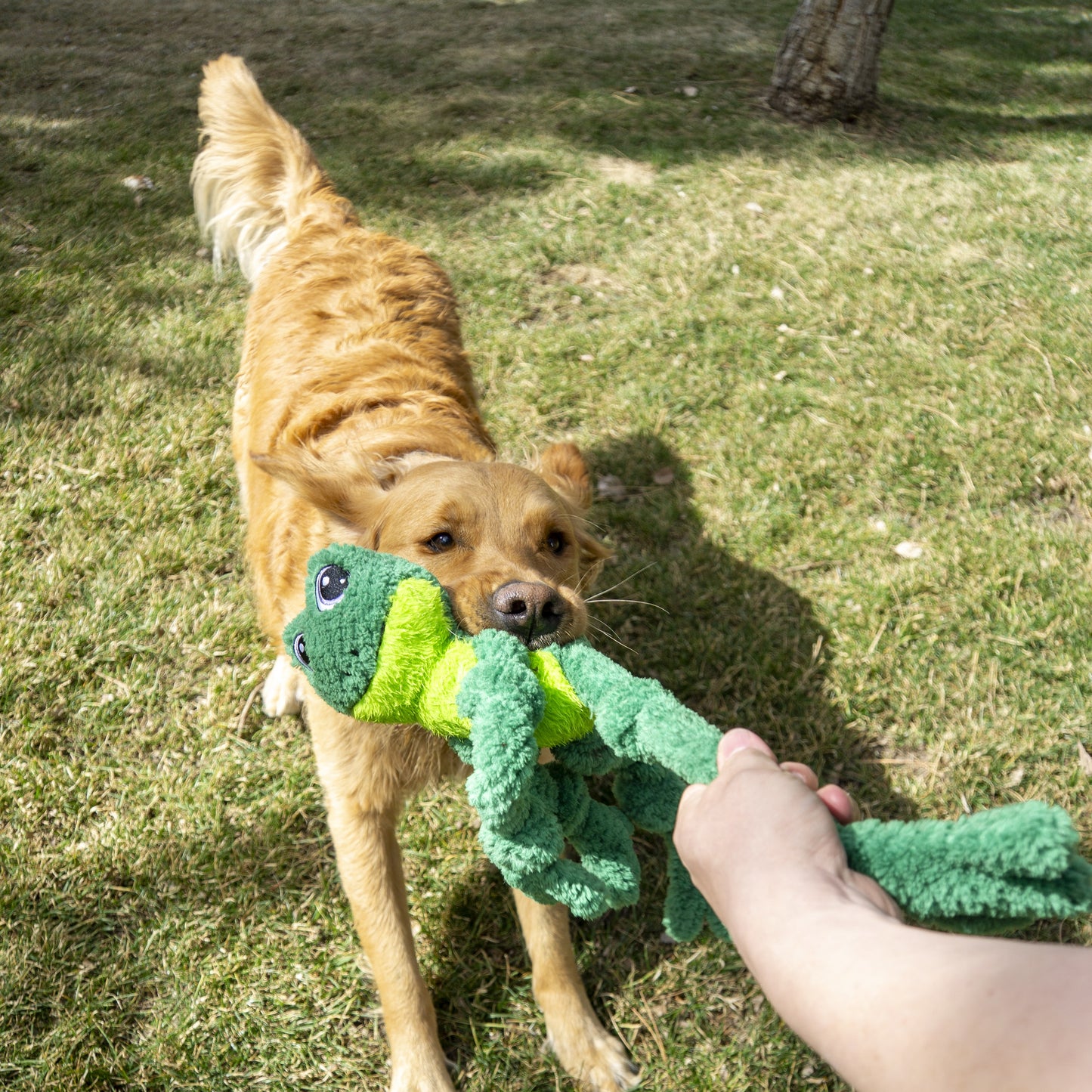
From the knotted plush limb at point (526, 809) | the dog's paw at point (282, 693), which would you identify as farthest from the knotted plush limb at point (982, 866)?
the dog's paw at point (282, 693)

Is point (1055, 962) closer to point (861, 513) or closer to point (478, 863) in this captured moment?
point (478, 863)

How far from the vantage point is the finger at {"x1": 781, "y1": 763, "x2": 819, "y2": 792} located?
4.59 feet

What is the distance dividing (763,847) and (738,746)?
0.19m

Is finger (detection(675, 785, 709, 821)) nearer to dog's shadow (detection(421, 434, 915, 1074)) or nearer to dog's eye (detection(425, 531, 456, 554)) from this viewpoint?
dog's eye (detection(425, 531, 456, 554))

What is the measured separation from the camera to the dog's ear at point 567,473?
3176 millimetres

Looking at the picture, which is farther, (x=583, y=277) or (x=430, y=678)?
(x=583, y=277)

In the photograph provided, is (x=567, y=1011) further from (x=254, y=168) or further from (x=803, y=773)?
(x=254, y=168)

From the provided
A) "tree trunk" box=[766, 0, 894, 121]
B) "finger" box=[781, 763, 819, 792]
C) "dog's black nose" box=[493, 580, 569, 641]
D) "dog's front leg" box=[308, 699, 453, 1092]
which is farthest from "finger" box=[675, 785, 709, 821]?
"tree trunk" box=[766, 0, 894, 121]

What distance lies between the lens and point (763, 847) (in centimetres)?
123

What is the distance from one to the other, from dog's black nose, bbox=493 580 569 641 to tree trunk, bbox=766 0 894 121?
755 centimetres

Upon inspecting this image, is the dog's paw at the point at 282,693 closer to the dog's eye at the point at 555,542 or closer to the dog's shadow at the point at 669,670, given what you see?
the dog's shadow at the point at 669,670

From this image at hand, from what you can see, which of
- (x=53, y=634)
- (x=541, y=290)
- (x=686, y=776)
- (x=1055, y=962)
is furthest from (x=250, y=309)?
(x=1055, y=962)

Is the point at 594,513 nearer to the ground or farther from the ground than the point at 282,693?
farther from the ground

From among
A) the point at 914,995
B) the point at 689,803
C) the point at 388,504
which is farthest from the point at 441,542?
the point at 914,995
